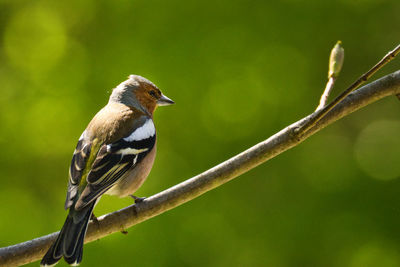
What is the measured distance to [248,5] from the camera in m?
6.00

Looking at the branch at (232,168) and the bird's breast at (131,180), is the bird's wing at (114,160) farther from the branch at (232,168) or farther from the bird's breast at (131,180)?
the branch at (232,168)

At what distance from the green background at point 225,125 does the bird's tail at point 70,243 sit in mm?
1762

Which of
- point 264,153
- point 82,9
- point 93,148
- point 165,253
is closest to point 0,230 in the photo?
point 165,253

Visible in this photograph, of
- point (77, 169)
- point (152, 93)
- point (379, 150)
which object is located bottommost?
point (379, 150)

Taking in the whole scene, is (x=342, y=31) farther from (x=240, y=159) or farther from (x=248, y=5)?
(x=240, y=159)

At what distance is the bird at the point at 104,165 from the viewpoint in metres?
3.22

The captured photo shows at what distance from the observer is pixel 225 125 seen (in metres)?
5.45

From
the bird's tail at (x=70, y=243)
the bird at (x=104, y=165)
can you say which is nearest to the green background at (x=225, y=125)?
the bird at (x=104, y=165)

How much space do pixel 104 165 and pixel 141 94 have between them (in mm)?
1327

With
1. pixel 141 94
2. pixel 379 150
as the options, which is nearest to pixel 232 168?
pixel 141 94

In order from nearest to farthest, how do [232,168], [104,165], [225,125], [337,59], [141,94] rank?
[232,168], [337,59], [104,165], [141,94], [225,125]

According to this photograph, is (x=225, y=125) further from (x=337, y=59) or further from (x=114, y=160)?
(x=337, y=59)

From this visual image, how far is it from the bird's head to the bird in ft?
0.66

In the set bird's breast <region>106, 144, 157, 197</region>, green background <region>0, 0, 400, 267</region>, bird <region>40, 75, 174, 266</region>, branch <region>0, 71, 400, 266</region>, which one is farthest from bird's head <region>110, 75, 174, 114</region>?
branch <region>0, 71, 400, 266</region>
